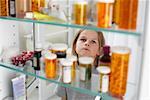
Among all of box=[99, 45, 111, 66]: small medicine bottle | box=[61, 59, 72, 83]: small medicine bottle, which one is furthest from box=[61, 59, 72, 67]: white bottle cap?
box=[99, 45, 111, 66]: small medicine bottle

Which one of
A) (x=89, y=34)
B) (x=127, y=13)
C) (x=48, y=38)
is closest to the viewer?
(x=127, y=13)

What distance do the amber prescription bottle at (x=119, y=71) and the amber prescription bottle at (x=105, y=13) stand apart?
0.08 m

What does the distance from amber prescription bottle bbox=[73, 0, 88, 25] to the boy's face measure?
0.14 m

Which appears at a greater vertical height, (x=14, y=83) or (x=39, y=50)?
(x=39, y=50)

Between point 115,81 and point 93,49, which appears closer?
point 115,81

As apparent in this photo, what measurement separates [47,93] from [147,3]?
61 cm

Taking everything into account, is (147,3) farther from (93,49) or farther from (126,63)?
(93,49)

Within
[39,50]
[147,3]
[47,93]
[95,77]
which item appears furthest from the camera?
[47,93]

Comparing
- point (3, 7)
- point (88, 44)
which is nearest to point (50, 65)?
point (88, 44)

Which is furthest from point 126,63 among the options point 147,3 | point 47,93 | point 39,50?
point 47,93

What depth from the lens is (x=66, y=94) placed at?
2.98 ft

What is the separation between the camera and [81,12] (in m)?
0.62

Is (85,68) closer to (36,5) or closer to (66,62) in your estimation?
(66,62)

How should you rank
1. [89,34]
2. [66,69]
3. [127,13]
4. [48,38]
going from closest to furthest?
[127,13]
[66,69]
[89,34]
[48,38]
